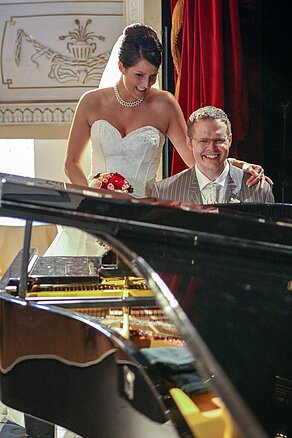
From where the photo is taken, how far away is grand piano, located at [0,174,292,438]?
140 cm

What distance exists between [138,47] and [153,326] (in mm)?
1687

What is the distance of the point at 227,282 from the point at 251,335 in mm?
169

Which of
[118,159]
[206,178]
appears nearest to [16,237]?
[118,159]

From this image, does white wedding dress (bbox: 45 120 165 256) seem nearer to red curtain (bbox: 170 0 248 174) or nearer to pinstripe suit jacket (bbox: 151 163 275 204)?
pinstripe suit jacket (bbox: 151 163 275 204)

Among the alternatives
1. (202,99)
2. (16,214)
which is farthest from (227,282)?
(202,99)

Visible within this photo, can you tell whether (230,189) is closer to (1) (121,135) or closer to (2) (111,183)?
(2) (111,183)

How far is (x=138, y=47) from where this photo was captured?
3160 mm

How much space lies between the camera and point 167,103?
348cm

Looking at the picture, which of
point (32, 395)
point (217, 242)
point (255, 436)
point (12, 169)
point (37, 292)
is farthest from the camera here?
point (12, 169)

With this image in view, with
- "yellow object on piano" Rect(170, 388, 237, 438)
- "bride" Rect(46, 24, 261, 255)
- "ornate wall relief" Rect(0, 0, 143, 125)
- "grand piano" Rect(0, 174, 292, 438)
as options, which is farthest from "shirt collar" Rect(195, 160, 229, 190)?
"ornate wall relief" Rect(0, 0, 143, 125)

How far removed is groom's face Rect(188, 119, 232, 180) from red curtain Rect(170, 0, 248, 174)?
139cm

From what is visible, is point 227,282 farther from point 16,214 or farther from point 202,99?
point 202,99

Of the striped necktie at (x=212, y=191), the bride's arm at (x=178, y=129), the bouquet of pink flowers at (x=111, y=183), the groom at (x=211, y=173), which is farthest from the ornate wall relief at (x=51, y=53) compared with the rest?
the striped necktie at (x=212, y=191)

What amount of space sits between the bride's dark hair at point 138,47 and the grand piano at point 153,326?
1.38m
